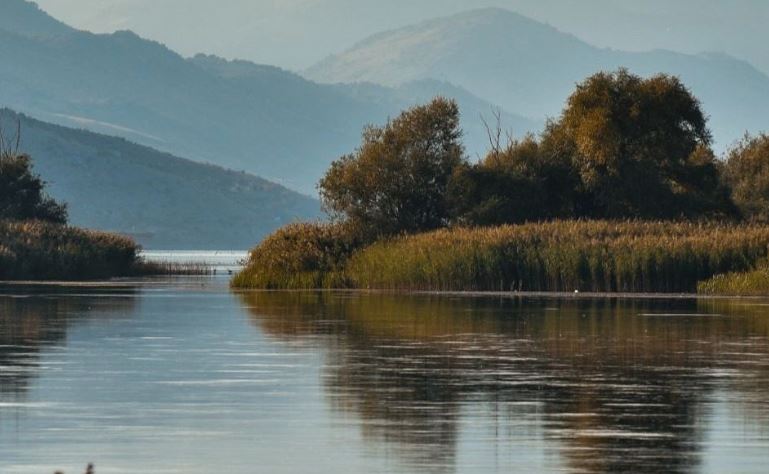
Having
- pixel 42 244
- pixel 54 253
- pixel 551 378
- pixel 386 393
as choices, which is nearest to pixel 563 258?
pixel 54 253

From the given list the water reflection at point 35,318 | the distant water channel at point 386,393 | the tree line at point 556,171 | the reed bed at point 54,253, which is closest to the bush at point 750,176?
the tree line at point 556,171

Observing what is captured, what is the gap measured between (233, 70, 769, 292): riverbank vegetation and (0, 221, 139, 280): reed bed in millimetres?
10274

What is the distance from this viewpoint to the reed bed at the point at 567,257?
164 feet

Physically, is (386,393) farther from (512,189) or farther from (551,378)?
(512,189)

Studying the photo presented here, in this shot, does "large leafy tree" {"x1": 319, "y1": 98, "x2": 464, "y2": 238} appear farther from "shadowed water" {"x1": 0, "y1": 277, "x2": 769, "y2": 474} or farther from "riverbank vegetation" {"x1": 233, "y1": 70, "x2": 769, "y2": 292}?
"shadowed water" {"x1": 0, "y1": 277, "x2": 769, "y2": 474}

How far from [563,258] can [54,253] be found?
76.0 ft

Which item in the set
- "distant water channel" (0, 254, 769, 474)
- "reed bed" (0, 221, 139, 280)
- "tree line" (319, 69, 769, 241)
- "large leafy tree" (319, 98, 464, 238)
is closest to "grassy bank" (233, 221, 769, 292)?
"large leafy tree" (319, 98, 464, 238)

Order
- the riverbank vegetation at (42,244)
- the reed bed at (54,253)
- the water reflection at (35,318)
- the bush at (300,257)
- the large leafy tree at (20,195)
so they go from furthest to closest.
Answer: the large leafy tree at (20,195)
the riverbank vegetation at (42,244)
the reed bed at (54,253)
the bush at (300,257)
the water reflection at (35,318)

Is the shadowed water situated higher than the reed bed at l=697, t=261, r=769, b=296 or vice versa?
the reed bed at l=697, t=261, r=769, b=296

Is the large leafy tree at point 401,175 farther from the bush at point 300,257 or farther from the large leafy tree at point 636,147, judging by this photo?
the large leafy tree at point 636,147

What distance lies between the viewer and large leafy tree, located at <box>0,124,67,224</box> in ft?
255

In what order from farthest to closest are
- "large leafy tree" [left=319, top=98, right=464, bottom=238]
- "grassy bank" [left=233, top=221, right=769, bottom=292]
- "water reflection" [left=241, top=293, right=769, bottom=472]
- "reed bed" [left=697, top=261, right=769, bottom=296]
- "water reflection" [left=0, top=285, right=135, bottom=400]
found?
"large leafy tree" [left=319, top=98, right=464, bottom=238]
"grassy bank" [left=233, top=221, right=769, bottom=292]
"reed bed" [left=697, top=261, right=769, bottom=296]
"water reflection" [left=0, top=285, right=135, bottom=400]
"water reflection" [left=241, top=293, right=769, bottom=472]

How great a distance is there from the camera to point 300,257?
58094 mm

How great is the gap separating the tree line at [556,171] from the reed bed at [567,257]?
18.5ft
